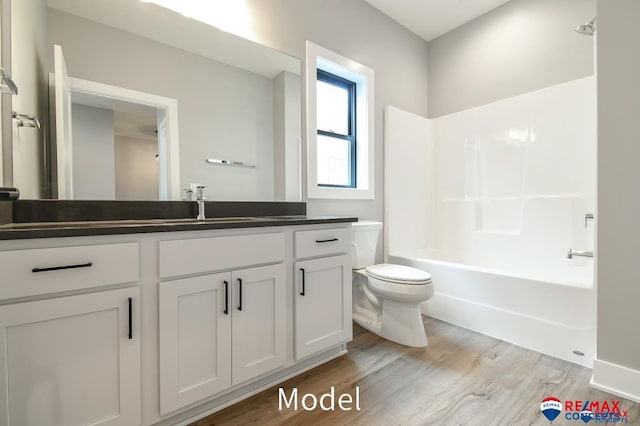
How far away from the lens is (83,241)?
95cm

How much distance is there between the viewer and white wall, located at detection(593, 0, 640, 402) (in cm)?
138

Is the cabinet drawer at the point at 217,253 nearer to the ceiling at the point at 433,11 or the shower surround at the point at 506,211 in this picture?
the shower surround at the point at 506,211

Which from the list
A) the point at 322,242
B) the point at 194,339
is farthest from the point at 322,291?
the point at 194,339

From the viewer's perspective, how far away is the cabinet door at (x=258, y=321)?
1.29 metres

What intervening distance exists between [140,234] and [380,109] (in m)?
2.26

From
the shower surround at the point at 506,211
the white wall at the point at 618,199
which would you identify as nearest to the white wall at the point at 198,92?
the shower surround at the point at 506,211

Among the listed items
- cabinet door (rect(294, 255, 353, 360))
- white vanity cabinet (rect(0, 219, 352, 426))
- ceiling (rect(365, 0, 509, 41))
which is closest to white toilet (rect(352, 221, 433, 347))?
cabinet door (rect(294, 255, 353, 360))

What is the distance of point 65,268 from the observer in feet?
3.00

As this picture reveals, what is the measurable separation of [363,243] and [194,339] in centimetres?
140

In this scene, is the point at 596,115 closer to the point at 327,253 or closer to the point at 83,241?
the point at 327,253

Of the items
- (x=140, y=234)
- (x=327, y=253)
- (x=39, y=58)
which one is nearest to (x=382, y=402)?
(x=327, y=253)

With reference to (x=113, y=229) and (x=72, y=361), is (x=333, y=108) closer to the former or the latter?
(x=113, y=229)

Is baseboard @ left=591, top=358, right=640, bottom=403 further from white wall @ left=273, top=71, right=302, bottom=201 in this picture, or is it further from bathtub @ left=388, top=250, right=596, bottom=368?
white wall @ left=273, top=71, right=302, bottom=201

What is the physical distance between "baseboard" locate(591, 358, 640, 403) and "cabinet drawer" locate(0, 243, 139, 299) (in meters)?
2.20
